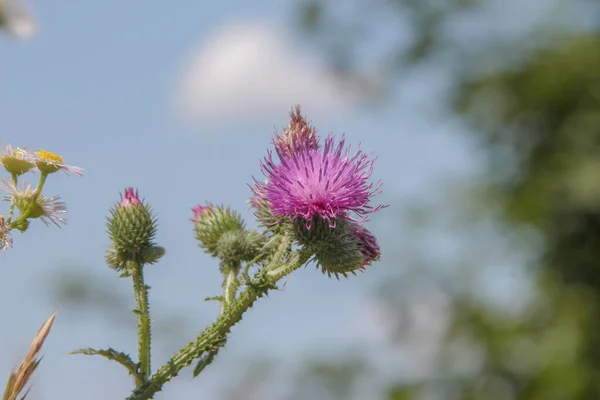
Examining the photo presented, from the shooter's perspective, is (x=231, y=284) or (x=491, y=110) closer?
(x=231, y=284)

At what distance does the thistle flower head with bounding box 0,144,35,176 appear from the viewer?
3.75 ft

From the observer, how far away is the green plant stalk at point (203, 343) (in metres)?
1.08

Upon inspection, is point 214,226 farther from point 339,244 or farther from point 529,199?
point 529,199

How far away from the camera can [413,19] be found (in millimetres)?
10898

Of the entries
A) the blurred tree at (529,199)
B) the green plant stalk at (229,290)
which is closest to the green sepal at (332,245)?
the green plant stalk at (229,290)

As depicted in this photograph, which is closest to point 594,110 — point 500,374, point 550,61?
Answer: point 550,61

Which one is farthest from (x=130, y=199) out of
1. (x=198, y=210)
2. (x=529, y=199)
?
(x=529, y=199)

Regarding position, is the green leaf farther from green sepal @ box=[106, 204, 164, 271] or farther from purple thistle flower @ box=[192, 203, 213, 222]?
purple thistle flower @ box=[192, 203, 213, 222]

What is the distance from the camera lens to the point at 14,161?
1.15 meters

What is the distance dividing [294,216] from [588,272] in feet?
30.3

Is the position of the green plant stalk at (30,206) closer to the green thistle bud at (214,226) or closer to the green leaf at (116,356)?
the green leaf at (116,356)

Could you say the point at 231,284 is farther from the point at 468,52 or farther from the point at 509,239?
the point at 468,52

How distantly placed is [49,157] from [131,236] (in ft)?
1.08

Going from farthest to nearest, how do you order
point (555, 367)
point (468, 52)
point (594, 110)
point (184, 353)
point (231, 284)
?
point (468, 52) → point (594, 110) → point (555, 367) → point (231, 284) → point (184, 353)
